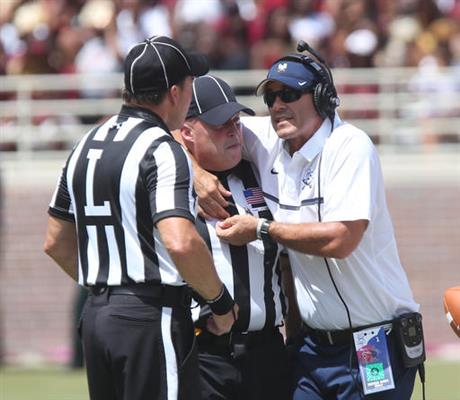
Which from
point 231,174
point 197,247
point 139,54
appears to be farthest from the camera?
point 231,174

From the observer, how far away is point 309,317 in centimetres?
524

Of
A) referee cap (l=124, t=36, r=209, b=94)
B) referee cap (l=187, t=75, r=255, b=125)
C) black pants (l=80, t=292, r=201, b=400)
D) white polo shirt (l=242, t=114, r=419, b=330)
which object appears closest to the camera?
black pants (l=80, t=292, r=201, b=400)

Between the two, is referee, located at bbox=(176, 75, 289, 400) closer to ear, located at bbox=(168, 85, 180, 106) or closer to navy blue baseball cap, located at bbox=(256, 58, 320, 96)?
navy blue baseball cap, located at bbox=(256, 58, 320, 96)

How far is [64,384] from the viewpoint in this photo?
1027 cm

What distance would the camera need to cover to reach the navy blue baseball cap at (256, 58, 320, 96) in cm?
513

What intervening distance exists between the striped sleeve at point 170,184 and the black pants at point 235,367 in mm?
817

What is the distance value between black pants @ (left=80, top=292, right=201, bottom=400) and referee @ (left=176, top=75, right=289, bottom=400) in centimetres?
43

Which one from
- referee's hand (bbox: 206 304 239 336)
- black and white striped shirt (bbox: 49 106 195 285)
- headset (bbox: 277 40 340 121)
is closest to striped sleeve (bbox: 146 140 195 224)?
black and white striped shirt (bbox: 49 106 195 285)

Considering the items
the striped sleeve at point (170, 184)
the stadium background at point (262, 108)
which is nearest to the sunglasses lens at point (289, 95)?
the striped sleeve at point (170, 184)

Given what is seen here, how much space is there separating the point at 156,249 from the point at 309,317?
2.74 ft

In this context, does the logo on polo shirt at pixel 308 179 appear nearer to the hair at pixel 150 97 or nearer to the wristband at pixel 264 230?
the wristband at pixel 264 230

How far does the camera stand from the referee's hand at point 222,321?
4.93 metres

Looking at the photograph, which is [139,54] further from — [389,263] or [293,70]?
[389,263]

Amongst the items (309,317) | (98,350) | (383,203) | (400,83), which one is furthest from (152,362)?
(400,83)
